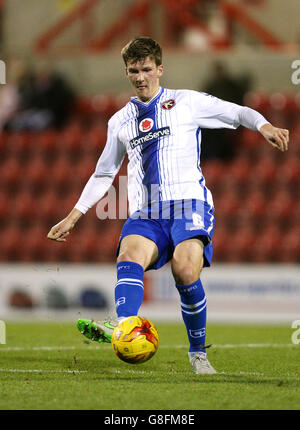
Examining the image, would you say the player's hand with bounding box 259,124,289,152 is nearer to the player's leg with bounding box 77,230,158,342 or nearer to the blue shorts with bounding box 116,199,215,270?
the blue shorts with bounding box 116,199,215,270

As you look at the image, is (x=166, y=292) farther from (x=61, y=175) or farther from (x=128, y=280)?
(x=128, y=280)

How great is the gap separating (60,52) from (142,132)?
449 inches

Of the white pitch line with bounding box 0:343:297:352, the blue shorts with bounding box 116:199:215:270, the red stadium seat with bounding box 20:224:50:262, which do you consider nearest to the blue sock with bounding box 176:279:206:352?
the blue shorts with bounding box 116:199:215:270

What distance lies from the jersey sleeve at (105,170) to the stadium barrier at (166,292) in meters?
6.05

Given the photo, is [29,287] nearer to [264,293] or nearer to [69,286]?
[69,286]

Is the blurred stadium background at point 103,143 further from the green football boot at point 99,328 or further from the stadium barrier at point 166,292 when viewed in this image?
the green football boot at point 99,328

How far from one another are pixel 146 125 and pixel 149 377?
1643mm

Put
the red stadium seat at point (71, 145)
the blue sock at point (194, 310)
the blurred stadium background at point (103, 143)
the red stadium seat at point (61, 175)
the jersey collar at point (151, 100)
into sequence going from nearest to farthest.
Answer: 1. the blue sock at point (194, 310)
2. the jersey collar at point (151, 100)
3. the blurred stadium background at point (103, 143)
4. the red stadium seat at point (61, 175)
5. the red stadium seat at point (71, 145)

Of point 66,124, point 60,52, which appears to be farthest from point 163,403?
point 60,52

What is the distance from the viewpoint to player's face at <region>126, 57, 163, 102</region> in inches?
220

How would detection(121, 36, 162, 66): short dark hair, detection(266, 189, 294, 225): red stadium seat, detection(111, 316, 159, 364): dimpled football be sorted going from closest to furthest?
detection(111, 316, 159, 364): dimpled football → detection(121, 36, 162, 66): short dark hair → detection(266, 189, 294, 225): red stadium seat

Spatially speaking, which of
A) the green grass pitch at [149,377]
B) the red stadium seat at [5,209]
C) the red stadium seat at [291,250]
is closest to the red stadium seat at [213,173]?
the red stadium seat at [291,250]

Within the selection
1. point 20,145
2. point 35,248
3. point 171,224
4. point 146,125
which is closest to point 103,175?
point 146,125

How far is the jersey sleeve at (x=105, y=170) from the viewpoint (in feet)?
19.5
